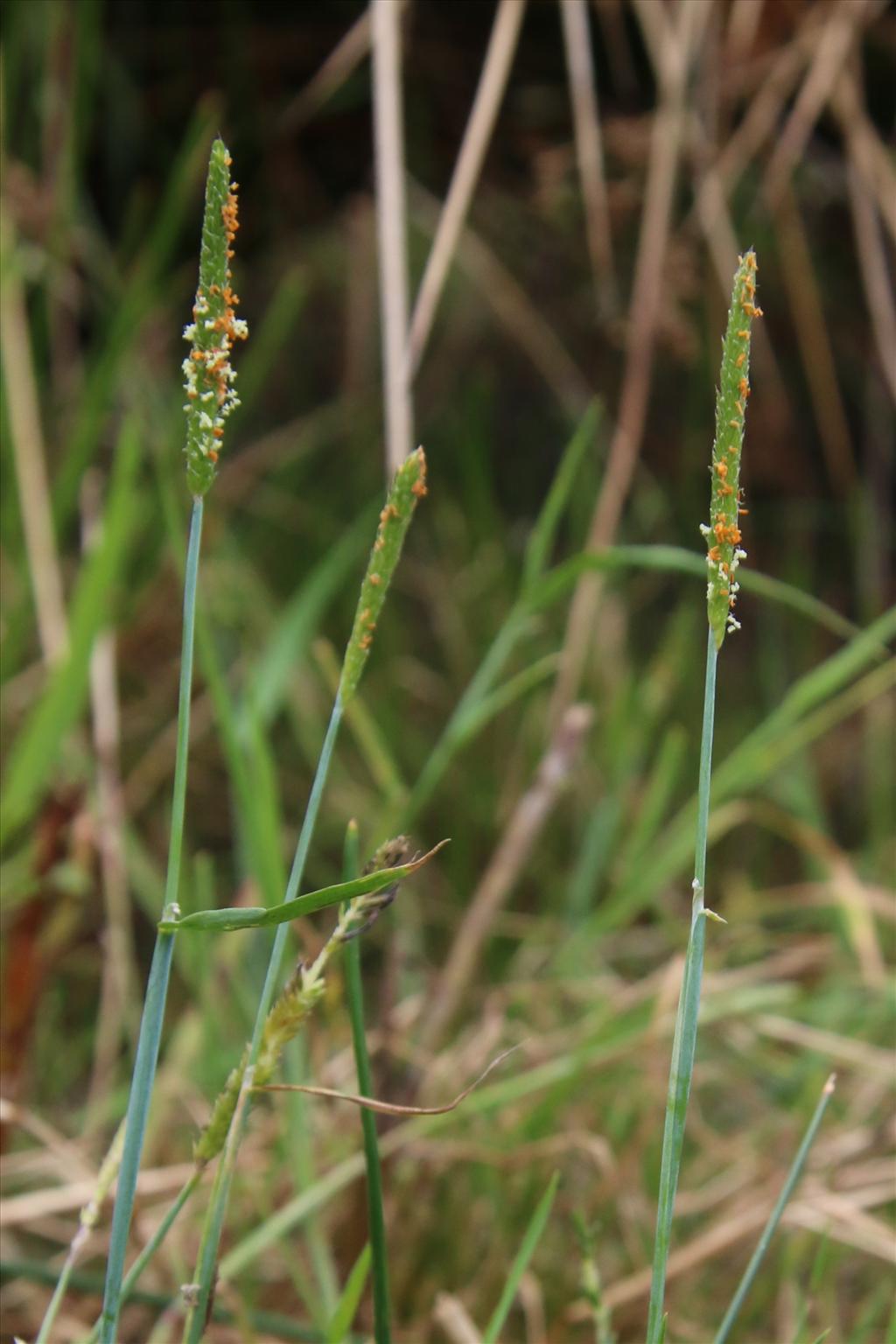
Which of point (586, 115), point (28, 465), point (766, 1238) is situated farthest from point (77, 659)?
point (766, 1238)

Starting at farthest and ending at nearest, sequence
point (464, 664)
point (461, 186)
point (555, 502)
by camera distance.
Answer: point (464, 664) < point (461, 186) < point (555, 502)

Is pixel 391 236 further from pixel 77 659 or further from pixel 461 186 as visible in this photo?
pixel 77 659

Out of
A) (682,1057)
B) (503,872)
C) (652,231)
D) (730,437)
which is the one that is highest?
(652,231)

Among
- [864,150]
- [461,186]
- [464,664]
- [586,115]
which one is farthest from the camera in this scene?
[464,664]

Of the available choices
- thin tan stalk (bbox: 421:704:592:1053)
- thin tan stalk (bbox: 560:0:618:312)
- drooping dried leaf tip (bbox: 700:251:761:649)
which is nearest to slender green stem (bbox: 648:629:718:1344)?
drooping dried leaf tip (bbox: 700:251:761:649)

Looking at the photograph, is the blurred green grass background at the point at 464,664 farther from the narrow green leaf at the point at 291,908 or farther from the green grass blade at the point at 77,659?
the narrow green leaf at the point at 291,908
